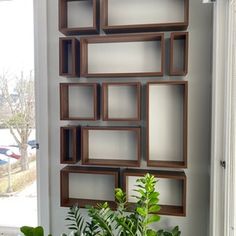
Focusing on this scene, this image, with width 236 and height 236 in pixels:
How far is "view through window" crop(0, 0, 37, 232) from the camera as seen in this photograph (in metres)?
2.01

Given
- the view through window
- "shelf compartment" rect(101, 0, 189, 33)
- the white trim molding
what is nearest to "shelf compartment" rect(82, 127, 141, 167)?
the white trim molding

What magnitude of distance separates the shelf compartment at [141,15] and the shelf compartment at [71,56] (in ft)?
0.83

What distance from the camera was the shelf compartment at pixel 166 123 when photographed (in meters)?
1.75

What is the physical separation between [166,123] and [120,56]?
617 millimetres

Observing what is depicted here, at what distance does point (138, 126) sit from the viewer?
1.80m

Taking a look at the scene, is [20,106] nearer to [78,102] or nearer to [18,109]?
[18,109]

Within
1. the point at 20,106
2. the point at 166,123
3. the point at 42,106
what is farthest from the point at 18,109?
the point at 166,123

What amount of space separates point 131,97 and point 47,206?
113cm

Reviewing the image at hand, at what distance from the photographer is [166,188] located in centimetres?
180

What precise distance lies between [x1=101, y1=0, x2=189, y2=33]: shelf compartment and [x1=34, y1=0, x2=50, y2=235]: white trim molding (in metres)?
0.54

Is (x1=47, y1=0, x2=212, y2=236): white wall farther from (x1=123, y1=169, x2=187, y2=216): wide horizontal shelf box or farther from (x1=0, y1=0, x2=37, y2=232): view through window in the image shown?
(x1=0, y1=0, x2=37, y2=232): view through window

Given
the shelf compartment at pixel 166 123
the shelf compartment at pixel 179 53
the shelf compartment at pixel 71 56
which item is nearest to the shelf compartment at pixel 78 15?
the shelf compartment at pixel 71 56

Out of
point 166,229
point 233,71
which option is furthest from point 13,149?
point 233,71

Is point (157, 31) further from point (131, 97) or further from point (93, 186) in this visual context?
point (93, 186)
